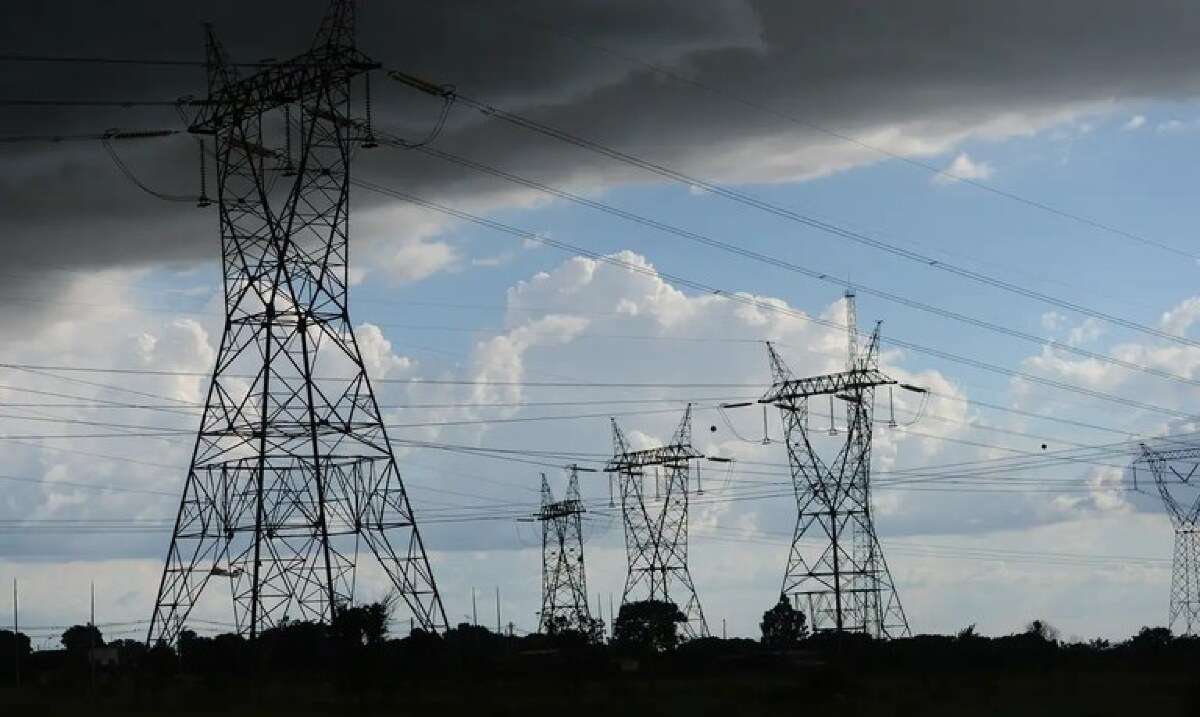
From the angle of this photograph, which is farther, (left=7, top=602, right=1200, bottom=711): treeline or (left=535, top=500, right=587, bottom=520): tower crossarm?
(left=535, top=500, right=587, bottom=520): tower crossarm

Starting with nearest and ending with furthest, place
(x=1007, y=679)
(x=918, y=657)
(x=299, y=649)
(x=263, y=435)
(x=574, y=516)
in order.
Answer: (x=263, y=435) → (x=299, y=649) → (x=1007, y=679) → (x=918, y=657) → (x=574, y=516)

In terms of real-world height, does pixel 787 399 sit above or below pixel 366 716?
above

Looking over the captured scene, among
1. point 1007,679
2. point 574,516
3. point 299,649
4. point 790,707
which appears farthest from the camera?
point 574,516

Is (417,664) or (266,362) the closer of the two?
(266,362)

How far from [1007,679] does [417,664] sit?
158 ft

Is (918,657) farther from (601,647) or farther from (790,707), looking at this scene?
(790,707)

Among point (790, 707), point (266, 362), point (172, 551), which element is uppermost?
point (266, 362)

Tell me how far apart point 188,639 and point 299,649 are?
8.99 m

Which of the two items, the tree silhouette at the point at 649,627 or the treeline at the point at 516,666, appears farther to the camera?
the tree silhouette at the point at 649,627

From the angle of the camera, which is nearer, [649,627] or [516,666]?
[516,666]

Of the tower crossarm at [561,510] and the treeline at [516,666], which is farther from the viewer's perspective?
the tower crossarm at [561,510]

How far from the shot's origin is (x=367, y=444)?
72.6 metres

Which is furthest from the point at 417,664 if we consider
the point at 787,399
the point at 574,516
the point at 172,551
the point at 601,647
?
the point at 574,516

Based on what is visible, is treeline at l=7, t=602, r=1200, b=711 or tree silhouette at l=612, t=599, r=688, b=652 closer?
treeline at l=7, t=602, r=1200, b=711
